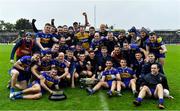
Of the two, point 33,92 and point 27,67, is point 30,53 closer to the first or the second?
point 27,67

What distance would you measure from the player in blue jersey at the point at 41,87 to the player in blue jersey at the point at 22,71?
0.41 m

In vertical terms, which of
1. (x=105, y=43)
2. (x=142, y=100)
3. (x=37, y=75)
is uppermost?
(x=105, y=43)

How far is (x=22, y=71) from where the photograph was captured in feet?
33.6

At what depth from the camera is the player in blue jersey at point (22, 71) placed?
9.78 m

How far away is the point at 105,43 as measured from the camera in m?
11.6

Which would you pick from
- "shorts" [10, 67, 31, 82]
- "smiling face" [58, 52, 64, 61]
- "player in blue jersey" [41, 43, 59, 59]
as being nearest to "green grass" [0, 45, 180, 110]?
"shorts" [10, 67, 31, 82]

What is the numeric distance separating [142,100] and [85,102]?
4.77 ft

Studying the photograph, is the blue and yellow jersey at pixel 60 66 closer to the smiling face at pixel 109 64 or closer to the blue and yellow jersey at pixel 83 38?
the smiling face at pixel 109 64

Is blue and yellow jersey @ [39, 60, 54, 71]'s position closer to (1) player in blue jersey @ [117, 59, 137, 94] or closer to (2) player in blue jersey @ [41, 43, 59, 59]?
(2) player in blue jersey @ [41, 43, 59, 59]

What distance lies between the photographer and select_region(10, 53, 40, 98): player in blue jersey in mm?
9781

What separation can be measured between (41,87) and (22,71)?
0.88 m

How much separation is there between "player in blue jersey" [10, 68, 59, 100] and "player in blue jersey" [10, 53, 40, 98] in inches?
16.1

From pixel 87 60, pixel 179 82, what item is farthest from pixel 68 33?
pixel 179 82

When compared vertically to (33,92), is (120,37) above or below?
above
